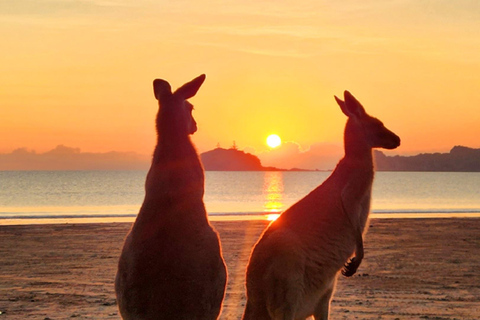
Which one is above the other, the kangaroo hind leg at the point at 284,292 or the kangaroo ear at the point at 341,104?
the kangaroo ear at the point at 341,104

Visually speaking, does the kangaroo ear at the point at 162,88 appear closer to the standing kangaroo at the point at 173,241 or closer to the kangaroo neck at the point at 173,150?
the standing kangaroo at the point at 173,241

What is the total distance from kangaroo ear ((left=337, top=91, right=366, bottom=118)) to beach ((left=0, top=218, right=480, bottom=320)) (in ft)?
9.79

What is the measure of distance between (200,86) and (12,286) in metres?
8.00

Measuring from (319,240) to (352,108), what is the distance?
1.35 meters

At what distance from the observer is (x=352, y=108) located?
6.22 meters

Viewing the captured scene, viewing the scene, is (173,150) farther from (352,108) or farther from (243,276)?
(243,276)

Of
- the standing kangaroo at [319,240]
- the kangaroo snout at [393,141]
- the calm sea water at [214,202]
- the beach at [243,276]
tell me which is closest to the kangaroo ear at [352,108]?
the standing kangaroo at [319,240]

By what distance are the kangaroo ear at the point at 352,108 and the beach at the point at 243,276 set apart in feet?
9.79

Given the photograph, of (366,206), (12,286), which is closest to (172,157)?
(366,206)

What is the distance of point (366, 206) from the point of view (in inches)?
245

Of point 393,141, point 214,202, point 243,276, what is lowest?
point 214,202

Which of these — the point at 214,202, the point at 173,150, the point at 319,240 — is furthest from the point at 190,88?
the point at 214,202

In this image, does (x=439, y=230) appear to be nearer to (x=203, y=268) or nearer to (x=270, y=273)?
(x=270, y=273)

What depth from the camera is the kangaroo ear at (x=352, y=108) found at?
614cm
